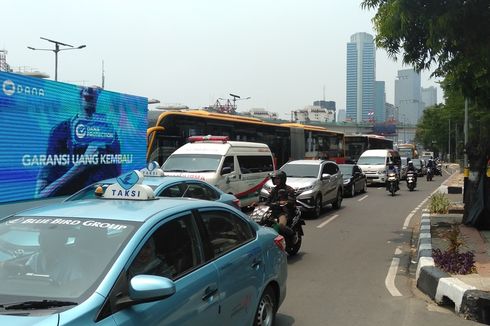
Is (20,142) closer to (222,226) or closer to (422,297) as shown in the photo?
(222,226)

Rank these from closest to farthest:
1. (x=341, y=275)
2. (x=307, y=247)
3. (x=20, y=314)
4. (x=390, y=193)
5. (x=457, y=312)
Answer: (x=20, y=314)
(x=457, y=312)
(x=341, y=275)
(x=307, y=247)
(x=390, y=193)

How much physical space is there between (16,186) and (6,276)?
5935mm

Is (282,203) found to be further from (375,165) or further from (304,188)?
(375,165)

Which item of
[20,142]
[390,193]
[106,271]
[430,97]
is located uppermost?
[430,97]

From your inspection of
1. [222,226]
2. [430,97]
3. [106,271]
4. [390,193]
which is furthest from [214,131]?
[430,97]

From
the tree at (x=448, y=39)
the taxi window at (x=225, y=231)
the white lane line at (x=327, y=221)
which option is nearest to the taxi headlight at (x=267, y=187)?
the white lane line at (x=327, y=221)

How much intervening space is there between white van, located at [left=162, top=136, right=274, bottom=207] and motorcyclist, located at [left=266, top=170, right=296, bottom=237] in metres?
4.23

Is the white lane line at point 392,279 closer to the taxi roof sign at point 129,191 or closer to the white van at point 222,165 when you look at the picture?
the taxi roof sign at point 129,191

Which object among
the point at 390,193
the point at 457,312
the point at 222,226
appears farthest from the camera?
the point at 390,193

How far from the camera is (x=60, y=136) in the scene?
9.80 metres

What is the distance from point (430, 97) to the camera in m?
137

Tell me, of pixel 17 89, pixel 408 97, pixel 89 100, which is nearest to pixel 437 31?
pixel 89 100

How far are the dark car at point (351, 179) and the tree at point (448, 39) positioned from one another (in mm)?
9435

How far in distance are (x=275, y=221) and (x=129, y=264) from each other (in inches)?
231
